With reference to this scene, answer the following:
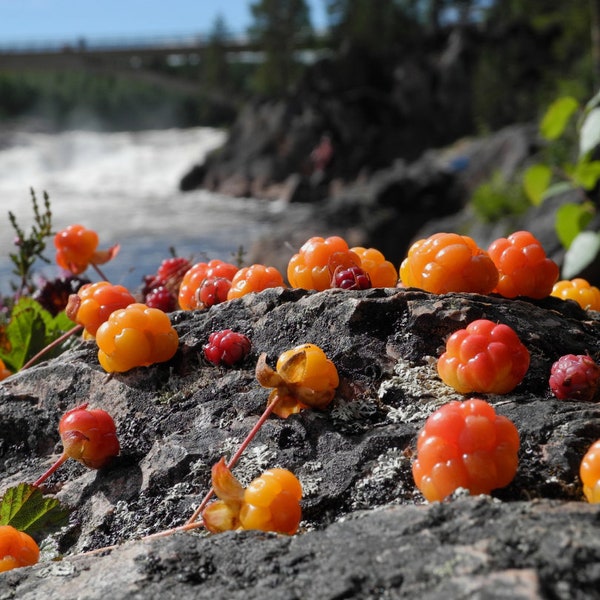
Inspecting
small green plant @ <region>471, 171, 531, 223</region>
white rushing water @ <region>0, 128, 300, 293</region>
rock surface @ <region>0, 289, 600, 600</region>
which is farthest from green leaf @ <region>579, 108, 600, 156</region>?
small green plant @ <region>471, 171, 531, 223</region>

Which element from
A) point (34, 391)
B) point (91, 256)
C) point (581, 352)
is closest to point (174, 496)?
point (34, 391)

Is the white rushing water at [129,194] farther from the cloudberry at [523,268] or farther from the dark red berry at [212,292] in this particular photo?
the cloudberry at [523,268]

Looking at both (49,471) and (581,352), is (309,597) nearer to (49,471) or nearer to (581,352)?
(49,471)

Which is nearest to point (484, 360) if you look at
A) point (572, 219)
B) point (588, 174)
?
point (588, 174)

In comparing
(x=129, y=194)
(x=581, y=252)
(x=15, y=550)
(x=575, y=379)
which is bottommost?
(x=129, y=194)

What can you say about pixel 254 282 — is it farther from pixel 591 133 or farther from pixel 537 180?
pixel 537 180

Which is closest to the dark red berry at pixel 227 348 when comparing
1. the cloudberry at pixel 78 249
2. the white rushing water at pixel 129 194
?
the cloudberry at pixel 78 249
